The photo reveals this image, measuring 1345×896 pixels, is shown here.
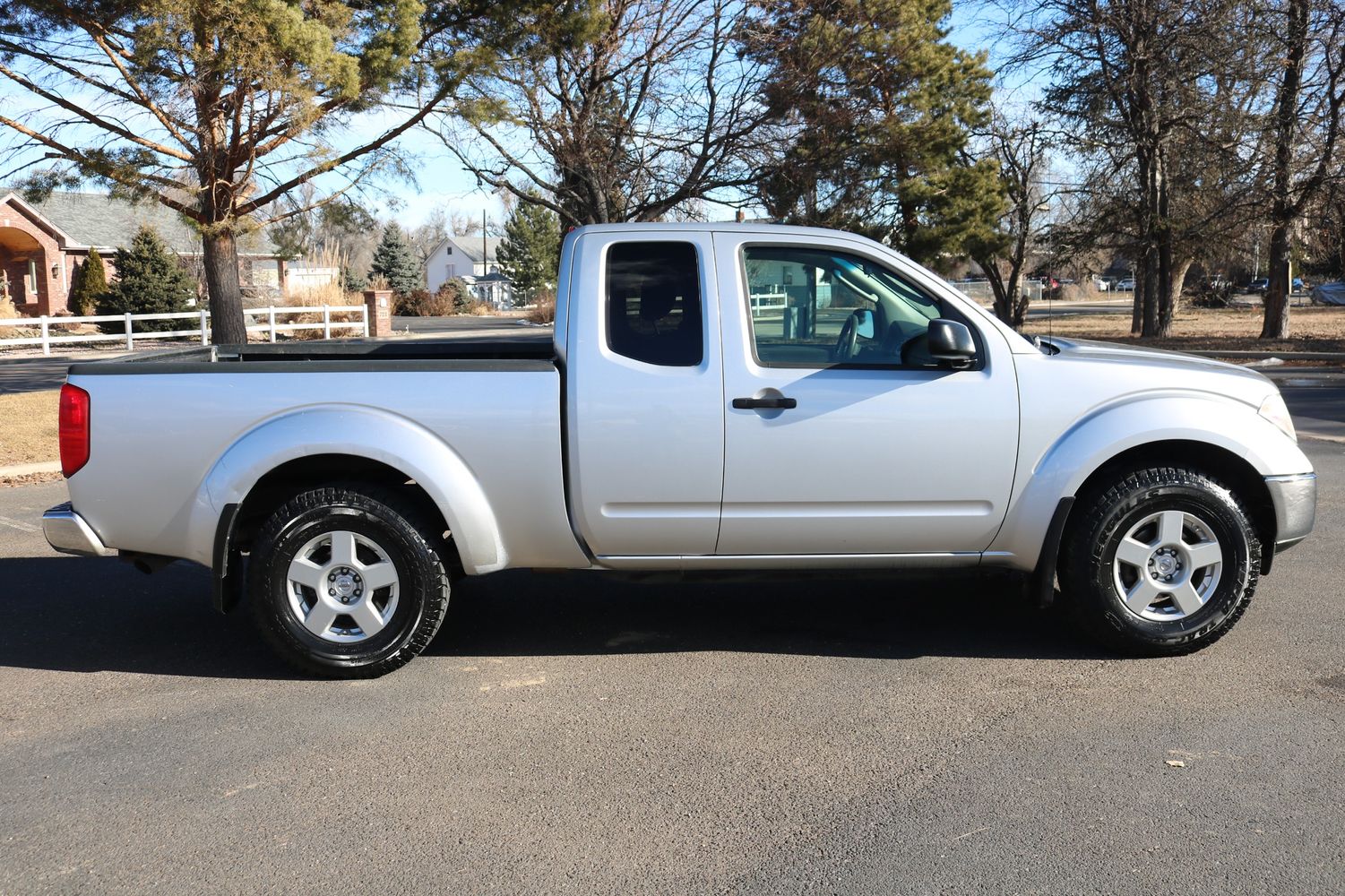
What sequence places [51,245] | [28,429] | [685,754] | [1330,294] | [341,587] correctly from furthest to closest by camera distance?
[1330,294] → [51,245] → [28,429] → [341,587] → [685,754]

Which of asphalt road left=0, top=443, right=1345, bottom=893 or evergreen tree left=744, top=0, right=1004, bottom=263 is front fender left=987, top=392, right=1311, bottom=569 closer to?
asphalt road left=0, top=443, right=1345, bottom=893

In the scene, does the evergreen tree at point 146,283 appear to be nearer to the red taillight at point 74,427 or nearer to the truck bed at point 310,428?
the red taillight at point 74,427

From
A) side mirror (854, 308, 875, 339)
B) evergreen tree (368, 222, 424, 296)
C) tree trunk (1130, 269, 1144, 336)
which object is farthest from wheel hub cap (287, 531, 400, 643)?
evergreen tree (368, 222, 424, 296)

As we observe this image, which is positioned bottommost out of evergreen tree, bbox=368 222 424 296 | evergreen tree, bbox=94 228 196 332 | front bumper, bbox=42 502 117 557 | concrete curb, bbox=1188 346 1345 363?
front bumper, bbox=42 502 117 557

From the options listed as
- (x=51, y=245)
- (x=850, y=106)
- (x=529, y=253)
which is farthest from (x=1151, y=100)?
(x=529, y=253)

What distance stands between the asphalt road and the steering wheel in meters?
1.36

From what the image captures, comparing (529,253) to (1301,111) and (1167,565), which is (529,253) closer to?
(1301,111)

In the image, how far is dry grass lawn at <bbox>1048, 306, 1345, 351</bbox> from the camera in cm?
2481

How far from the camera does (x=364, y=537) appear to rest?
4.98 m

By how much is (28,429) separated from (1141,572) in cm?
1155

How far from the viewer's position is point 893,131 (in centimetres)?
2133

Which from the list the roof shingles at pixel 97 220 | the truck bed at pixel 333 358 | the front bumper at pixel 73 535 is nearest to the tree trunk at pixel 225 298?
the truck bed at pixel 333 358

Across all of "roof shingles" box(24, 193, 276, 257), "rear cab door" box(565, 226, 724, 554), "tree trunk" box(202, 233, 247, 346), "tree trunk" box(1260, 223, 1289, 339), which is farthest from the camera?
"roof shingles" box(24, 193, 276, 257)

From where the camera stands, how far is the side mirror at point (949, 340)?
189 inches
